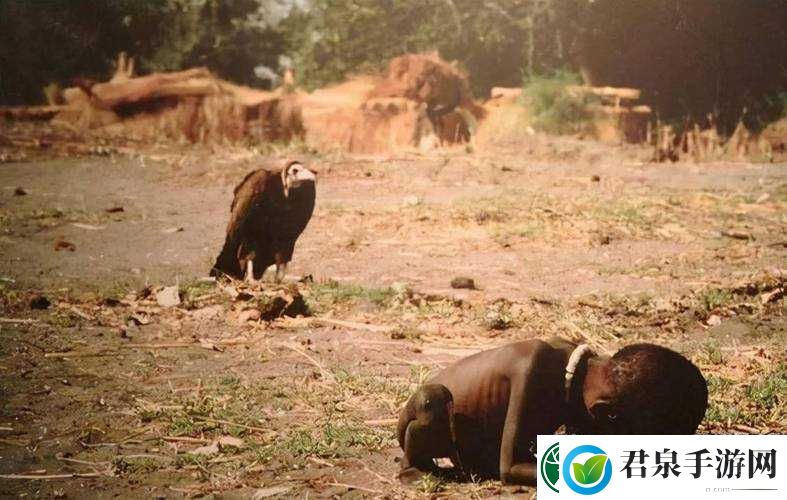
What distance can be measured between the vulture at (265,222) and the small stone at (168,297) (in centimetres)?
34


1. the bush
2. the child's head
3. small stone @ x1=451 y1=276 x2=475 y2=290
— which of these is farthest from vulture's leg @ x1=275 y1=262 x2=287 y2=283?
the child's head

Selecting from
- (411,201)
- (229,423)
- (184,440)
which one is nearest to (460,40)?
(411,201)

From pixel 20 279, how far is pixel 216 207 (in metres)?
1.30

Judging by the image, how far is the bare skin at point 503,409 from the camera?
1.85 meters

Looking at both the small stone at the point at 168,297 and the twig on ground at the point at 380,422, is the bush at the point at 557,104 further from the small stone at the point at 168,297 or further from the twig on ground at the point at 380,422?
the twig on ground at the point at 380,422

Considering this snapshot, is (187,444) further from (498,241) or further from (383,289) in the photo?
(498,241)

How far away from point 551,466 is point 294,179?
101 inches

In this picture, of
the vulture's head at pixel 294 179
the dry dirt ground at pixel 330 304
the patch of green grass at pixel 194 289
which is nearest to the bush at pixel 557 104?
the dry dirt ground at pixel 330 304

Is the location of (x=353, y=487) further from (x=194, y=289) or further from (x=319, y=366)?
(x=194, y=289)

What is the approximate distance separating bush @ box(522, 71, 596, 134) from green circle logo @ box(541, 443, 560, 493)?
3.21 m

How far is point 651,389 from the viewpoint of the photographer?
1.79 metres

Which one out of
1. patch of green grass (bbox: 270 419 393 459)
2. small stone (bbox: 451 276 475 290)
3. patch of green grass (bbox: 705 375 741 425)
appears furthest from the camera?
small stone (bbox: 451 276 475 290)

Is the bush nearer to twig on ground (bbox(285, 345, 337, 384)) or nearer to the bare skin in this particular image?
twig on ground (bbox(285, 345, 337, 384))

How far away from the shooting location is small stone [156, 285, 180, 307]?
3.53 metres
